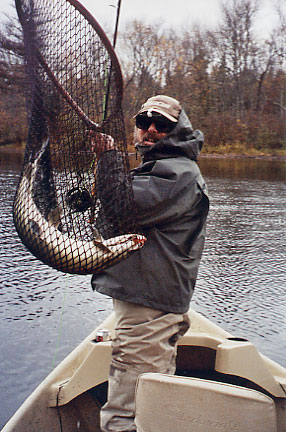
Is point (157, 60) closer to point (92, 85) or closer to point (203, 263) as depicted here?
point (203, 263)

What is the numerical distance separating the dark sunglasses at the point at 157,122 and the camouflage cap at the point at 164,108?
26 millimetres

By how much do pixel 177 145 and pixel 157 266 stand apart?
0.58m

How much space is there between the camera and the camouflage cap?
9.18ft

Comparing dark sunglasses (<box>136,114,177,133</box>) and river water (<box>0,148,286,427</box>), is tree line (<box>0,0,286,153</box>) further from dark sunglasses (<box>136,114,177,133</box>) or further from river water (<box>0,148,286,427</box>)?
dark sunglasses (<box>136,114,177,133</box>)

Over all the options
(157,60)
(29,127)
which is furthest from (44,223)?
(157,60)

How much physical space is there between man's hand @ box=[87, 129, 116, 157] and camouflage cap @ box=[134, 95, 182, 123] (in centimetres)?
30

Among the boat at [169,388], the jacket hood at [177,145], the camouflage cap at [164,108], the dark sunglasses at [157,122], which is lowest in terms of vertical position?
the boat at [169,388]

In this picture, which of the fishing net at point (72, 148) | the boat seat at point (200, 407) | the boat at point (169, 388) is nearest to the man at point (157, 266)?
the fishing net at point (72, 148)

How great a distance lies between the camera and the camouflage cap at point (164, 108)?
2.80 m

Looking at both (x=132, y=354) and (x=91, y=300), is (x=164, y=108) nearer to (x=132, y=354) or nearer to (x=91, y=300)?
(x=132, y=354)

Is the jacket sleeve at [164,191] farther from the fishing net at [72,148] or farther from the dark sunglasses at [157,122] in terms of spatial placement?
the dark sunglasses at [157,122]

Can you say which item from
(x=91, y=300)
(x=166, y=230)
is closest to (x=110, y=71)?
(x=166, y=230)

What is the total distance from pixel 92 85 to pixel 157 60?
29000 mm

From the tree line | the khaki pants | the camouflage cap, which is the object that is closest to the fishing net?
the camouflage cap
